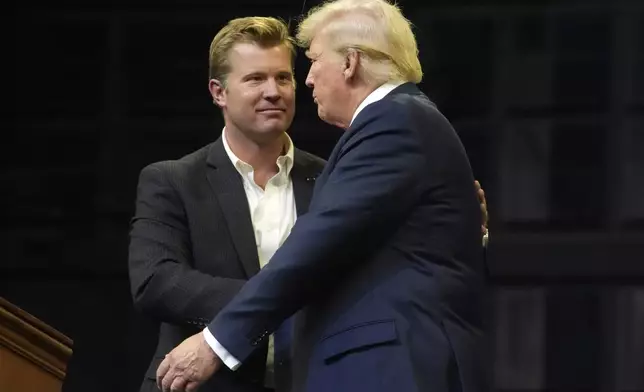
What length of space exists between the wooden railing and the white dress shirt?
478 mm

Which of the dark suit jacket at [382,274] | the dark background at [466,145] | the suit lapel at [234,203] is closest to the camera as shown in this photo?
the dark suit jacket at [382,274]

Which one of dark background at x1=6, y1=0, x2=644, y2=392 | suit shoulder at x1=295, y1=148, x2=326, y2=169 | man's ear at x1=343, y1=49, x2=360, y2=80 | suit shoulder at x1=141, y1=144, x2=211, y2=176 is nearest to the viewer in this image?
man's ear at x1=343, y1=49, x2=360, y2=80

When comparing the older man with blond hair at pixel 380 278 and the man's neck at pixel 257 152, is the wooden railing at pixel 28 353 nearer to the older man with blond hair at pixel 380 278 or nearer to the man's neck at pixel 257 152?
the older man with blond hair at pixel 380 278

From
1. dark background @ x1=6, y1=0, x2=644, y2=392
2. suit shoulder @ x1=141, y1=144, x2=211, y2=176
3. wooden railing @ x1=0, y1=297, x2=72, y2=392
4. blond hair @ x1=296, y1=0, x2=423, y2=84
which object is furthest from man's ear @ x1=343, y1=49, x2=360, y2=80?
dark background @ x1=6, y1=0, x2=644, y2=392

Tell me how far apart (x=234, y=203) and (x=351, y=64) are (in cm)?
56

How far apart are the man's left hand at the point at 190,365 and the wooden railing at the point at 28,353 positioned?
0.97ft

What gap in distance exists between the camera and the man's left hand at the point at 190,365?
2.52 meters

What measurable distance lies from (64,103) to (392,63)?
106 inches

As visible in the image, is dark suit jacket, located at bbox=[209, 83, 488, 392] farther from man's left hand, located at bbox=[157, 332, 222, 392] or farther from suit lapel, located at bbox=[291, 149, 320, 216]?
suit lapel, located at bbox=[291, 149, 320, 216]

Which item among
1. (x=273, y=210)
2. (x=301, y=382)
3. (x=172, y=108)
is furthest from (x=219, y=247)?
(x=172, y=108)

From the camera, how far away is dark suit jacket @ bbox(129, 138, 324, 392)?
2879 millimetres

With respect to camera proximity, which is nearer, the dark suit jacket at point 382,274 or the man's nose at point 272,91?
the dark suit jacket at point 382,274

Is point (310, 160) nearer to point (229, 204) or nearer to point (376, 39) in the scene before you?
point (229, 204)

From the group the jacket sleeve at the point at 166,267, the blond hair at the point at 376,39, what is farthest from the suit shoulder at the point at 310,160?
the blond hair at the point at 376,39
